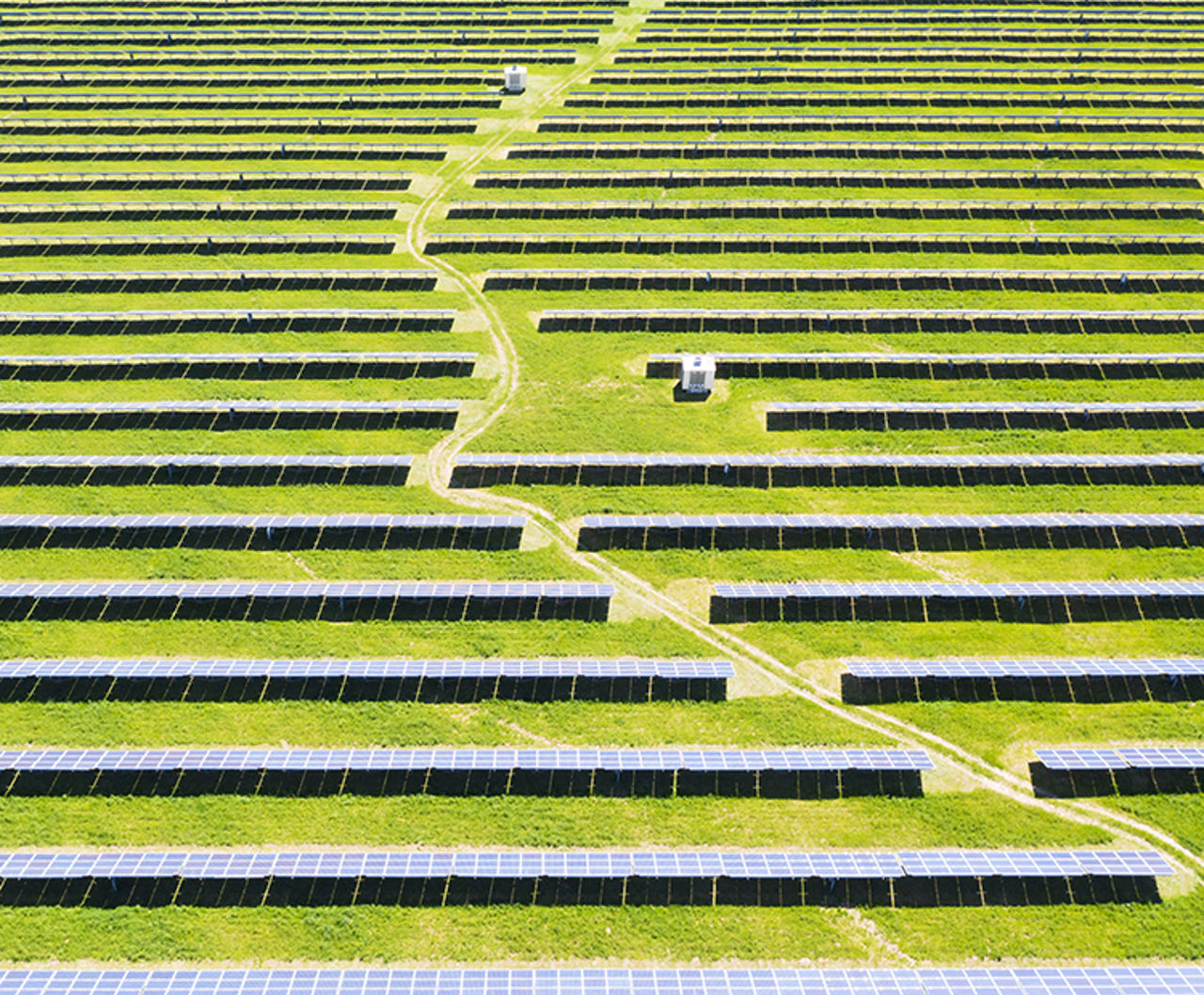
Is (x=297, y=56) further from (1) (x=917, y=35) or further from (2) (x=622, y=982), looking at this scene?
(2) (x=622, y=982)

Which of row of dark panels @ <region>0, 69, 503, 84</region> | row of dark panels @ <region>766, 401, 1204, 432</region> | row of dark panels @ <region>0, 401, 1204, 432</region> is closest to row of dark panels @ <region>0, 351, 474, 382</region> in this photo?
row of dark panels @ <region>0, 401, 1204, 432</region>

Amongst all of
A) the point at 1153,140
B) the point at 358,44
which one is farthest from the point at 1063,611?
the point at 358,44

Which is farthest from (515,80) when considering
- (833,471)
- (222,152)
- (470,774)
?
(470,774)

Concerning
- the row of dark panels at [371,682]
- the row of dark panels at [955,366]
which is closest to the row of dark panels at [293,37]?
the row of dark panels at [955,366]

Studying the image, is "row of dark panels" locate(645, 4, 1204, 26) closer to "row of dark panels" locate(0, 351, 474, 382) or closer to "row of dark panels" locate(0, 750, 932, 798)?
"row of dark panels" locate(0, 351, 474, 382)

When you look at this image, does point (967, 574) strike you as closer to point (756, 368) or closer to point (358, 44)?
point (756, 368)
